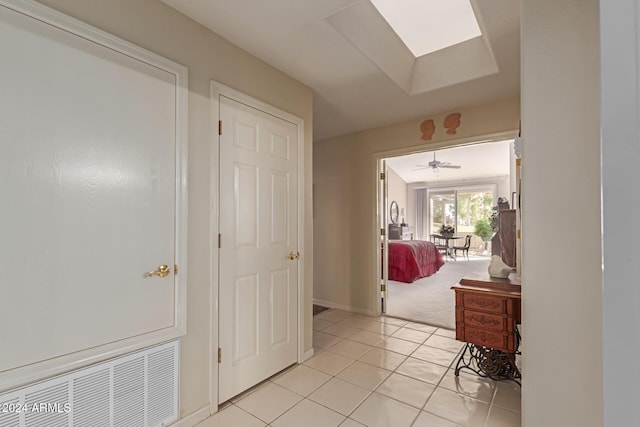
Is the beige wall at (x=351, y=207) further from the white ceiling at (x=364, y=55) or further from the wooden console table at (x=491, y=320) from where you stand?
the wooden console table at (x=491, y=320)

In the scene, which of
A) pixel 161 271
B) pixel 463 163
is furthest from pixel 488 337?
pixel 463 163

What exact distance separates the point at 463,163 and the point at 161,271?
8088 mm

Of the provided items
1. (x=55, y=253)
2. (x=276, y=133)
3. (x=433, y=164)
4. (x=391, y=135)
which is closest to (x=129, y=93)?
(x=55, y=253)

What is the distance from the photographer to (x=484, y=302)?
207cm

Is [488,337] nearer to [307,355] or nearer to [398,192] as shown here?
[307,355]

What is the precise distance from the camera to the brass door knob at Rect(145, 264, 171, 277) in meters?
1.56

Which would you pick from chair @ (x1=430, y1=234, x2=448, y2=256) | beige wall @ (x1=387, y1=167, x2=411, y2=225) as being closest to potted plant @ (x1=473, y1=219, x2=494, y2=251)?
chair @ (x1=430, y1=234, x2=448, y2=256)

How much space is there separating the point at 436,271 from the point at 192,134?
6.47 m

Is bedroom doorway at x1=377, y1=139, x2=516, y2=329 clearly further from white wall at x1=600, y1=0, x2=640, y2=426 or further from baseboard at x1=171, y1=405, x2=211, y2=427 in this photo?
white wall at x1=600, y1=0, x2=640, y2=426

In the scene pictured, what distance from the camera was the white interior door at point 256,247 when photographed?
198cm

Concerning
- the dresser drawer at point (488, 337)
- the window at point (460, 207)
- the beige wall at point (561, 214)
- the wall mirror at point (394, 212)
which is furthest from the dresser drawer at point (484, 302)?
the window at point (460, 207)

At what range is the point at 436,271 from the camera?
A: 6.78 m

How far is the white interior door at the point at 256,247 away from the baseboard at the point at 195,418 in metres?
0.12

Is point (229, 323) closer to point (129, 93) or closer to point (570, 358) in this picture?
point (129, 93)
